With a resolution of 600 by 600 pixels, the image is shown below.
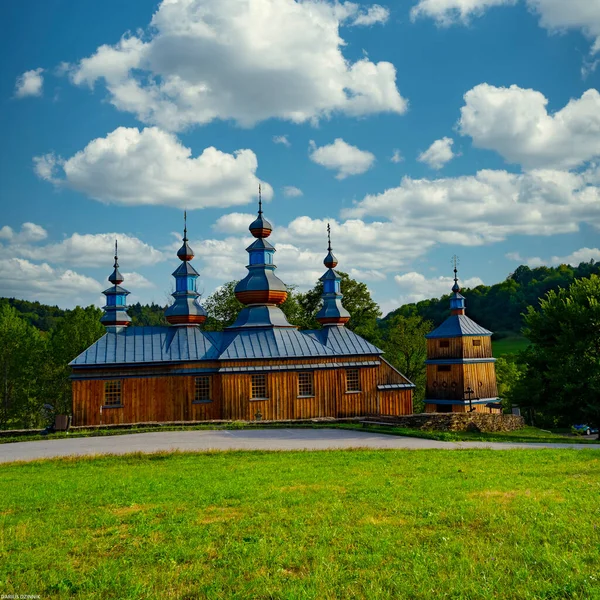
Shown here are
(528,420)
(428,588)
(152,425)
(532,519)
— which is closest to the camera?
(428,588)

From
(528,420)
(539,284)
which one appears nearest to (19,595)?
(528,420)

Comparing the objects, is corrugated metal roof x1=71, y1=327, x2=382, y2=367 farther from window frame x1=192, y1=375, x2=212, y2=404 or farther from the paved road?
the paved road

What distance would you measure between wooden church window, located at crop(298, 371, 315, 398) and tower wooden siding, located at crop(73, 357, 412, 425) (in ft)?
0.64

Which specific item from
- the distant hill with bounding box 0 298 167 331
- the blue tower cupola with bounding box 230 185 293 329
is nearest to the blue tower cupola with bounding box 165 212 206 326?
the blue tower cupola with bounding box 230 185 293 329

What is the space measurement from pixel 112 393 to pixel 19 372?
2530cm

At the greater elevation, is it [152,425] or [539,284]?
[539,284]

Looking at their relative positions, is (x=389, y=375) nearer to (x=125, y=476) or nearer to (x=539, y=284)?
(x=125, y=476)

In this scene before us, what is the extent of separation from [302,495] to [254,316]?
22.1m

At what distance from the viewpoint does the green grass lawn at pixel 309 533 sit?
6.91 metres

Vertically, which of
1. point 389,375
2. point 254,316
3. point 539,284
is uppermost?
point 539,284

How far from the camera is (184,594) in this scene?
6.77m

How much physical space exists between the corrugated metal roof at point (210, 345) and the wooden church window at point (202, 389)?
3.54ft

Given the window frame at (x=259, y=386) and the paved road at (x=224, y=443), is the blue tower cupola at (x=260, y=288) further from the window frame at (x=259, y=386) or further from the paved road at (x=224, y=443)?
the paved road at (x=224, y=443)

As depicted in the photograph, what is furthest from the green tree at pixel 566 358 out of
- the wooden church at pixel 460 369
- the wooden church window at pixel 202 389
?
the wooden church window at pixel 202 389
